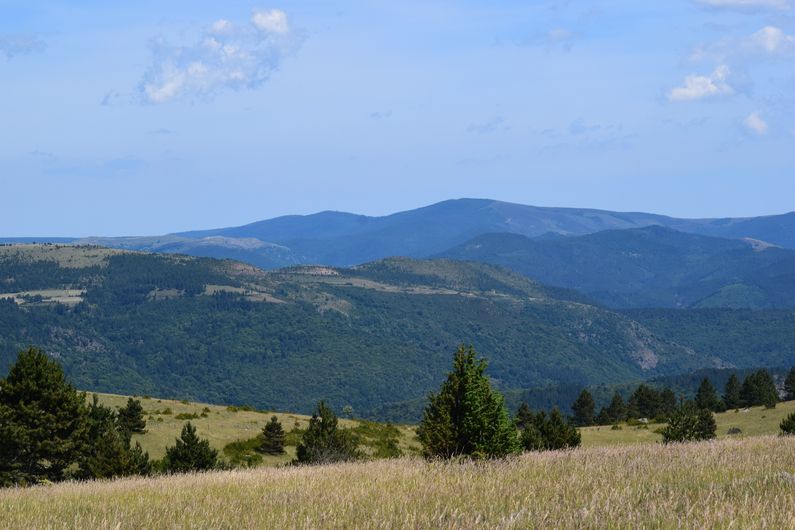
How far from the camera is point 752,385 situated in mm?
75688

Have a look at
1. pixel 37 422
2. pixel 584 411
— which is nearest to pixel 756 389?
pixel 584 411

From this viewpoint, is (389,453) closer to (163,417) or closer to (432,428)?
(163,417)

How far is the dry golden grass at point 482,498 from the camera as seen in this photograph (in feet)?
22.8

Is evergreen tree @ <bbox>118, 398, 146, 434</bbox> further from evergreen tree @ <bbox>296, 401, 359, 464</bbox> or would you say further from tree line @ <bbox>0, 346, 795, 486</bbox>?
evergreen tree @ <bbox>296, 401, 359, 464</bbox>

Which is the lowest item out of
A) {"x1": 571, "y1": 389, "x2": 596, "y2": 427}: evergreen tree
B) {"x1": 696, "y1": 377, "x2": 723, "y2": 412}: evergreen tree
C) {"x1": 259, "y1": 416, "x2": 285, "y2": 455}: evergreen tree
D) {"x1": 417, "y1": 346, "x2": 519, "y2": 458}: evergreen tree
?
{"x1": 571, "y1": 389, "x2": 596, "y2": 427}: evergreen tree

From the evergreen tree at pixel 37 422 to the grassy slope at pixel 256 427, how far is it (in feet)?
39.3

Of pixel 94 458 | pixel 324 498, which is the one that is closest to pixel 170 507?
pixel 324 498

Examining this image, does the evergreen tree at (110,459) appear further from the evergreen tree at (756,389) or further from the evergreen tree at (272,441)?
the evergreen tree at (756,389)

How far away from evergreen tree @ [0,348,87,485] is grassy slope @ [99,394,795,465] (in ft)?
39.3

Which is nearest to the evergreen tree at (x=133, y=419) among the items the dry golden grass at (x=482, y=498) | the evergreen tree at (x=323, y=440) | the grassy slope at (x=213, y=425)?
the grassy slope at (x=213, y=425)

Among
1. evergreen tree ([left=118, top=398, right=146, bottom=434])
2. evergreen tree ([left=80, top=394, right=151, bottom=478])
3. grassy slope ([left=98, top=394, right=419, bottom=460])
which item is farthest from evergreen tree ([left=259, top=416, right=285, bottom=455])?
evergreen tree ([left=80, top=394, right=151, bottom=478])

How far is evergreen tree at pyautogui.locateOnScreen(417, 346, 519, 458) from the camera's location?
1862cm

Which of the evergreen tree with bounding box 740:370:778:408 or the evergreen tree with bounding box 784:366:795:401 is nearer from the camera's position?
the evergreen tree with bounding box 740:370:778:408

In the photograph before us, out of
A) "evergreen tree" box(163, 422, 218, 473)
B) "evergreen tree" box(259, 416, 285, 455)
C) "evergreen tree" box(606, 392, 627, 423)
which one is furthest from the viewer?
"evergreen tree" box(606, 392, 627, 423)
